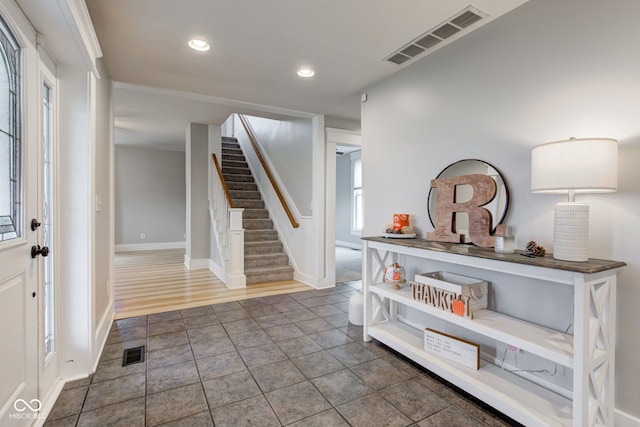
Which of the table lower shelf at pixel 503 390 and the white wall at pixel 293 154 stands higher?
the white wall at pixel 293 154

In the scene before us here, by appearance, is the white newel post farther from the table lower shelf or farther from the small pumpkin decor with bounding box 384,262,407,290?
the table lower shelf

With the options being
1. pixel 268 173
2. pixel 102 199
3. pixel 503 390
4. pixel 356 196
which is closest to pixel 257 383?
pixel 503 390

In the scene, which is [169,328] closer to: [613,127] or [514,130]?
[514,130]

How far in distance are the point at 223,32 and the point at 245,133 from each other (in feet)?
15.8

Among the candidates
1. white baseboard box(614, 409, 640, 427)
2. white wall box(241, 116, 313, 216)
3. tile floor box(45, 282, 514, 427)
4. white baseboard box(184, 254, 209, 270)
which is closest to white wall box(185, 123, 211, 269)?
white baseboard box(184, 254, 209, 270)

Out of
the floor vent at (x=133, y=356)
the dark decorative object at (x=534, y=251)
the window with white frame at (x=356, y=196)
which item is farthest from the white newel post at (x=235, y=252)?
the window with white frame at (x=356, y=196)

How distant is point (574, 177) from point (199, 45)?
2566 mm

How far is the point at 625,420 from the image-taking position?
156 cm

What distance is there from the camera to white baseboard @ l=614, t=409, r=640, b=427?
154 centimetres

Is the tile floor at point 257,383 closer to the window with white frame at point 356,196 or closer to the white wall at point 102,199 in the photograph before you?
the white wall at point 102,199

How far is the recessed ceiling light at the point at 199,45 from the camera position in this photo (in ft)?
7.79

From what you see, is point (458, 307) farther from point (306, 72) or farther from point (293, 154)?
point (293, 154)

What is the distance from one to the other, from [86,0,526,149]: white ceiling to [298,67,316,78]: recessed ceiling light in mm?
77

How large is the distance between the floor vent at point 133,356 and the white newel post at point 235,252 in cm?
174
